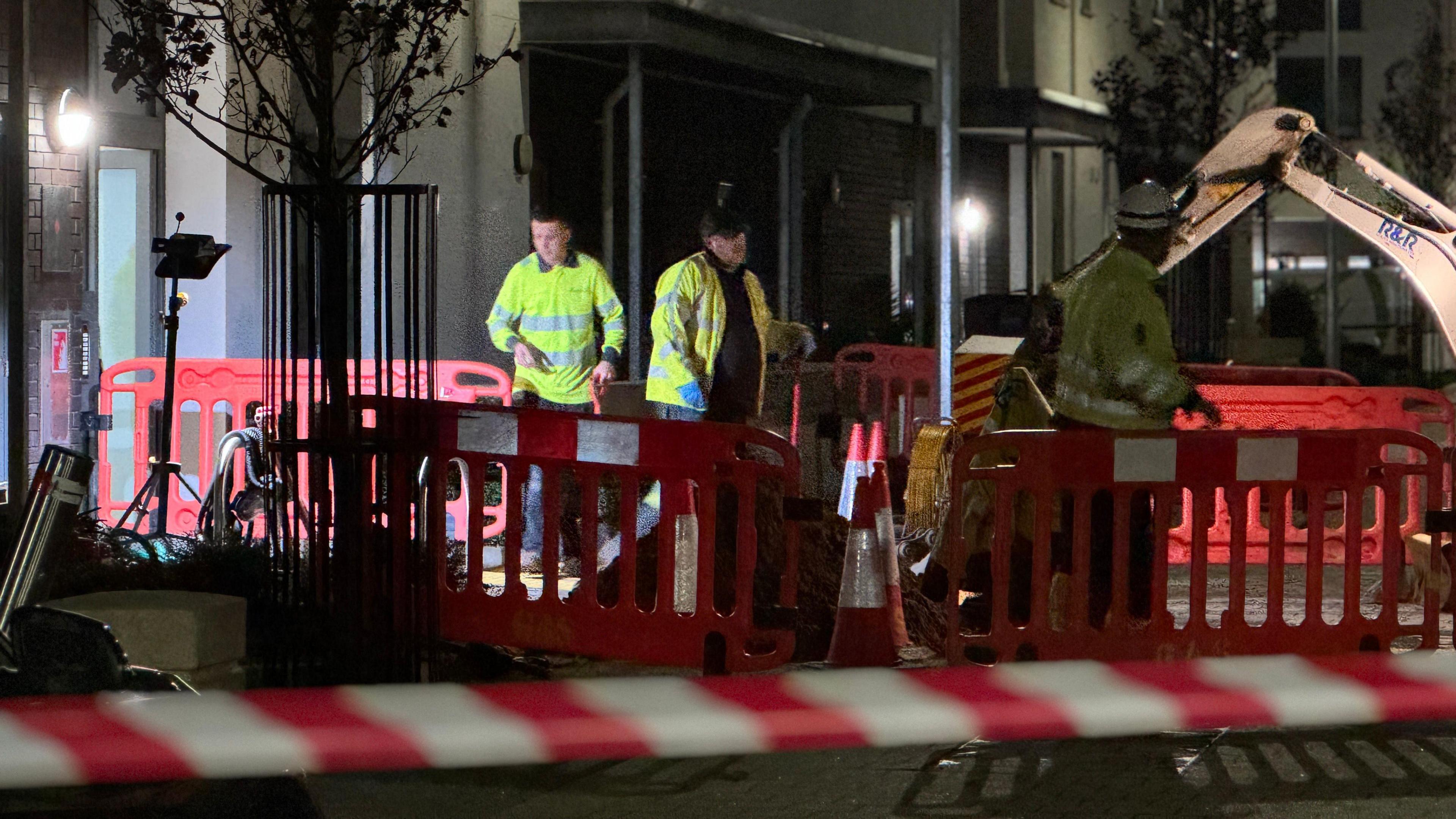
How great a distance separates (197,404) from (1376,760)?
8.10m

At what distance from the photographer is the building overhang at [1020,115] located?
2722 centimetres

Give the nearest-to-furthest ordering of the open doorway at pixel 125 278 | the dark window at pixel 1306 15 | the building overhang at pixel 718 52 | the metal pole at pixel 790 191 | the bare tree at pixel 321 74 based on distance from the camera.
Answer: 1. the bare tree at pixel 321 74
2. the open doorway at pixel 125 278
3. the building overhang at pixel 718 52
4. the metal pole at pixel 790 191
5. the dark window at pixel 1306 15

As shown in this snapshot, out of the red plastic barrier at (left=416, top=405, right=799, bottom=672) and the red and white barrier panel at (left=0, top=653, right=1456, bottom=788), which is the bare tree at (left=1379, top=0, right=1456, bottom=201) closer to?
the red plastic barrier at (left=416, top=405, right=799, bottom=672)

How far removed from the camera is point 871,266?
23953 mm

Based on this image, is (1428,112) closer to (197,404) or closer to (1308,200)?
(1308,200)

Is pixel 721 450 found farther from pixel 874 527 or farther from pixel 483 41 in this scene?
pixel 483 41

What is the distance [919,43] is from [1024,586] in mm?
16071

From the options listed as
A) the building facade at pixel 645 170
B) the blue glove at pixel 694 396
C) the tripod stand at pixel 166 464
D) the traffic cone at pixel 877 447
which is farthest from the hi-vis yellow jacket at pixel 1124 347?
the tripod stand at pixel 166 464

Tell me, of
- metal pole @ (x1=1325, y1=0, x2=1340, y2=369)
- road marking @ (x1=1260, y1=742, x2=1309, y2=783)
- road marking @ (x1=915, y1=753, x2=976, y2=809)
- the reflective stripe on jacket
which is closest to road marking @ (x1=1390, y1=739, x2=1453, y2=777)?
road marking @ (x1=1260, y1=742, x2=1309, y2=783)

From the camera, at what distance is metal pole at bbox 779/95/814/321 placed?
21.8m

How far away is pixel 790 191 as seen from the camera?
2202 centimetres

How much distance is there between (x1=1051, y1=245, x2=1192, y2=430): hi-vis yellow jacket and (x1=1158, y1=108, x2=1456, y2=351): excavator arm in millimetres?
3063

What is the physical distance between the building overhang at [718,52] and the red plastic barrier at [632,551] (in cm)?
901

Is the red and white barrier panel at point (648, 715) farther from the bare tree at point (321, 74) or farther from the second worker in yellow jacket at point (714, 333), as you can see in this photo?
the second worker in yellow jacket at point (714, 333)
